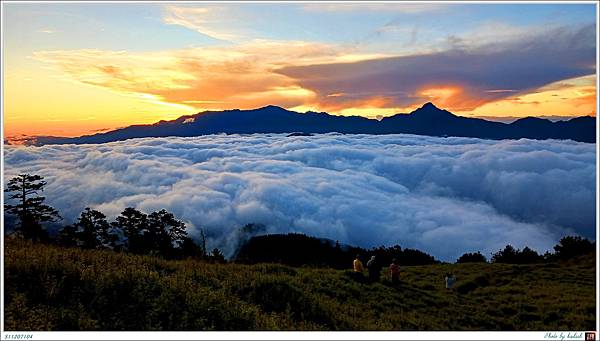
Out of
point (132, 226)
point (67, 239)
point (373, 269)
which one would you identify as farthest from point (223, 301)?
point (132, 226)

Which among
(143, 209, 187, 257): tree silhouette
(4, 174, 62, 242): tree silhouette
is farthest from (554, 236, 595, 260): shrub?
(4, 174, 62, 242): tree silhouette

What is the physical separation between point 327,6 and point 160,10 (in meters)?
3.79

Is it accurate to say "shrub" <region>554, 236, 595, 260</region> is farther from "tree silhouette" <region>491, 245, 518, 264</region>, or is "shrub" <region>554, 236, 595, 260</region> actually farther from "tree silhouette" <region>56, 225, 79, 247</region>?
"tree silhouette" <region>56, 225, 79, 247</region>

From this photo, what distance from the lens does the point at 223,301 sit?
773cm

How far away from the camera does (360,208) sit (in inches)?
5143

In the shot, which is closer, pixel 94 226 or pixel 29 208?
pixel 29 208

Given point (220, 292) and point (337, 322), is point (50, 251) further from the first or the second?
point (337, 322)

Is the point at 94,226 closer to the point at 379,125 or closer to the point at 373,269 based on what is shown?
the point at 373,269

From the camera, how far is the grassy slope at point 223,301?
6953 mm

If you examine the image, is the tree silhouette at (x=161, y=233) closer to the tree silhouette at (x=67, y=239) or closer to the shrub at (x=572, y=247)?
the tree silhouette at (x=67, y=239)

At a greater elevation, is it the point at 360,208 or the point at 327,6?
the point at 327,6

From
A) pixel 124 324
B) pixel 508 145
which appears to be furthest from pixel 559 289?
pixel 508 145

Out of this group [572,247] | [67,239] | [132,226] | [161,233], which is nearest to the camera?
[67,239]

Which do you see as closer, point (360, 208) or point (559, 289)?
point (559, 289)
